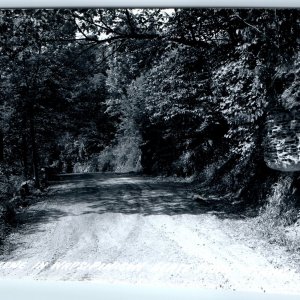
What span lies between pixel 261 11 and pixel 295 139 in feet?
4.12

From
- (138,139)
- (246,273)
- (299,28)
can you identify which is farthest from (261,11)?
(246,273)

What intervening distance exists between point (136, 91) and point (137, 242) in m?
1.50

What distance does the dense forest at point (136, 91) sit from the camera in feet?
15.5

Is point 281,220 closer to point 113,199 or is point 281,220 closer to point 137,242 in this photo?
point 137,242

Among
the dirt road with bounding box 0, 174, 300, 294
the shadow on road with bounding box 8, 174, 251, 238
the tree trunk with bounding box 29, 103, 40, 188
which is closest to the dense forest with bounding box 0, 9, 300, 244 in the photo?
the tree trunk with bounding box 29, 103, 40, 188

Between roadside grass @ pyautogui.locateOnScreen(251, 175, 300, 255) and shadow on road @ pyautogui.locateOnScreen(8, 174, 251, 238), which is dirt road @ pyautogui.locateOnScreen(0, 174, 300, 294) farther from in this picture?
roadside grass @ pyautogui.locateOnScreen(251, 175, 300, 255)

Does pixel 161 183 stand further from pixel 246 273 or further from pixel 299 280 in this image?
pixel 299 280

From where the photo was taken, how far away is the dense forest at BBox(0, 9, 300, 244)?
186 inches

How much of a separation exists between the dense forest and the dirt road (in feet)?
0.76

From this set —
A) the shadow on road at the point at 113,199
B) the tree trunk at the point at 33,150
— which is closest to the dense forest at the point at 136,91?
the tree trunk at the point at 33,150

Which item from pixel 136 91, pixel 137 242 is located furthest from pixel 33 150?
pixel 137 242

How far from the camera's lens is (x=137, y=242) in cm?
446

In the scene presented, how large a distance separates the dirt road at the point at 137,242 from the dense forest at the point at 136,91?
0.23 meters

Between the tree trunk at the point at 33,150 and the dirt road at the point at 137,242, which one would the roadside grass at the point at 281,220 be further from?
the tree trunk at the point at 33,150
